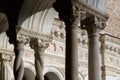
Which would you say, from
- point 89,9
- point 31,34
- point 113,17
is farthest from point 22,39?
point 113,17

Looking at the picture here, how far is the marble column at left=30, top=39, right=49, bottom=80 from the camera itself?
1073 cm

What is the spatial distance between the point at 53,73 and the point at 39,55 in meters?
4.76

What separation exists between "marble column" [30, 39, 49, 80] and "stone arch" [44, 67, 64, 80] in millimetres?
3908

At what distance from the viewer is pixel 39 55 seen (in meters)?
10.9

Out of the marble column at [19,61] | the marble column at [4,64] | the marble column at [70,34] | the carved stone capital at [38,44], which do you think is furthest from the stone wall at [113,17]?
the marble column at [70,34]

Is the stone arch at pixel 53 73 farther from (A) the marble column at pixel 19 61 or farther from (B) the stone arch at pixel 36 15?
(A) the marble column at pixel 19 61

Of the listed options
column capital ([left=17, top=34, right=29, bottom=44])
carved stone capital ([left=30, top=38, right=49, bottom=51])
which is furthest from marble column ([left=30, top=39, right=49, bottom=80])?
column capital ([left=17, top=34, right=29, bottom=44])

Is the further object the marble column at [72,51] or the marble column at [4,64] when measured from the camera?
the marble column at [4,64]

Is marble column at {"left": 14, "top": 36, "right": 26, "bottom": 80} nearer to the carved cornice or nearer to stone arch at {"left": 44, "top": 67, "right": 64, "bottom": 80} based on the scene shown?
the carved cornice

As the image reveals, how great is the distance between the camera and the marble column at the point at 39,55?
1073 centimetres

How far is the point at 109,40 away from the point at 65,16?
9429 millimetres

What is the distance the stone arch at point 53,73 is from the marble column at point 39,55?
12.8 feet

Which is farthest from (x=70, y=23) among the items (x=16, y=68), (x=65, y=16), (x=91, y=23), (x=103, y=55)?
(x=103, y=55)

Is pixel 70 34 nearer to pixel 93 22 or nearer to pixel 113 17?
pixel 93 22
